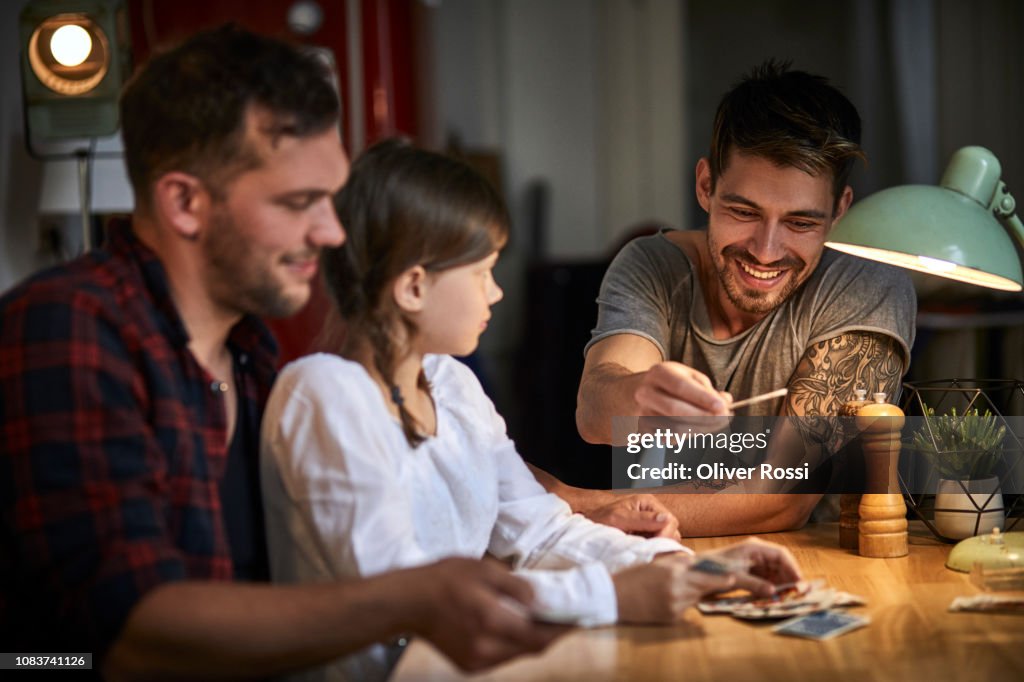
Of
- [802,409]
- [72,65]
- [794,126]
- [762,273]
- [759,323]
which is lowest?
[802,409]

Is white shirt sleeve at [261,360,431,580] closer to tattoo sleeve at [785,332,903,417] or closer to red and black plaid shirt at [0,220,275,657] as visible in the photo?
red and black plaid shirt at [0,220,275,657]

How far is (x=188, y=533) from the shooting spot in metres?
1.25

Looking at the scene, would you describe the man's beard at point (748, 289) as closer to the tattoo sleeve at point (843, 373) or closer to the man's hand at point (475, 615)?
the tattoo sleeve at point (843, 373)

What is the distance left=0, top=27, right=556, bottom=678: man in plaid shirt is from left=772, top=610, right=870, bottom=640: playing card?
32 cm

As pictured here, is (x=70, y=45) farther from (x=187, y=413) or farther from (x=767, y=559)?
(x=767, y=559)

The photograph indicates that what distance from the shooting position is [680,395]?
149 cm

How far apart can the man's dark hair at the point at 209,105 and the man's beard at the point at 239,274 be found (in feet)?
0.17

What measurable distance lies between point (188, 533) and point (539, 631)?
41 cm

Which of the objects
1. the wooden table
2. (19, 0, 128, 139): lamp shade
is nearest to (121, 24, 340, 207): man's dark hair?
the wooden table

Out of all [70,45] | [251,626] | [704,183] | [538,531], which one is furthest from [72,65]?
[251,626]

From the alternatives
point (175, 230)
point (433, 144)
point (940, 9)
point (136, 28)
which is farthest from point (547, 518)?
point (940, 9)

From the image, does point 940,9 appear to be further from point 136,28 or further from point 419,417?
point 419,417

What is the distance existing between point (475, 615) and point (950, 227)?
2.91 feet

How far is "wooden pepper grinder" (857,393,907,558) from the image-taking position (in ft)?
5.14
